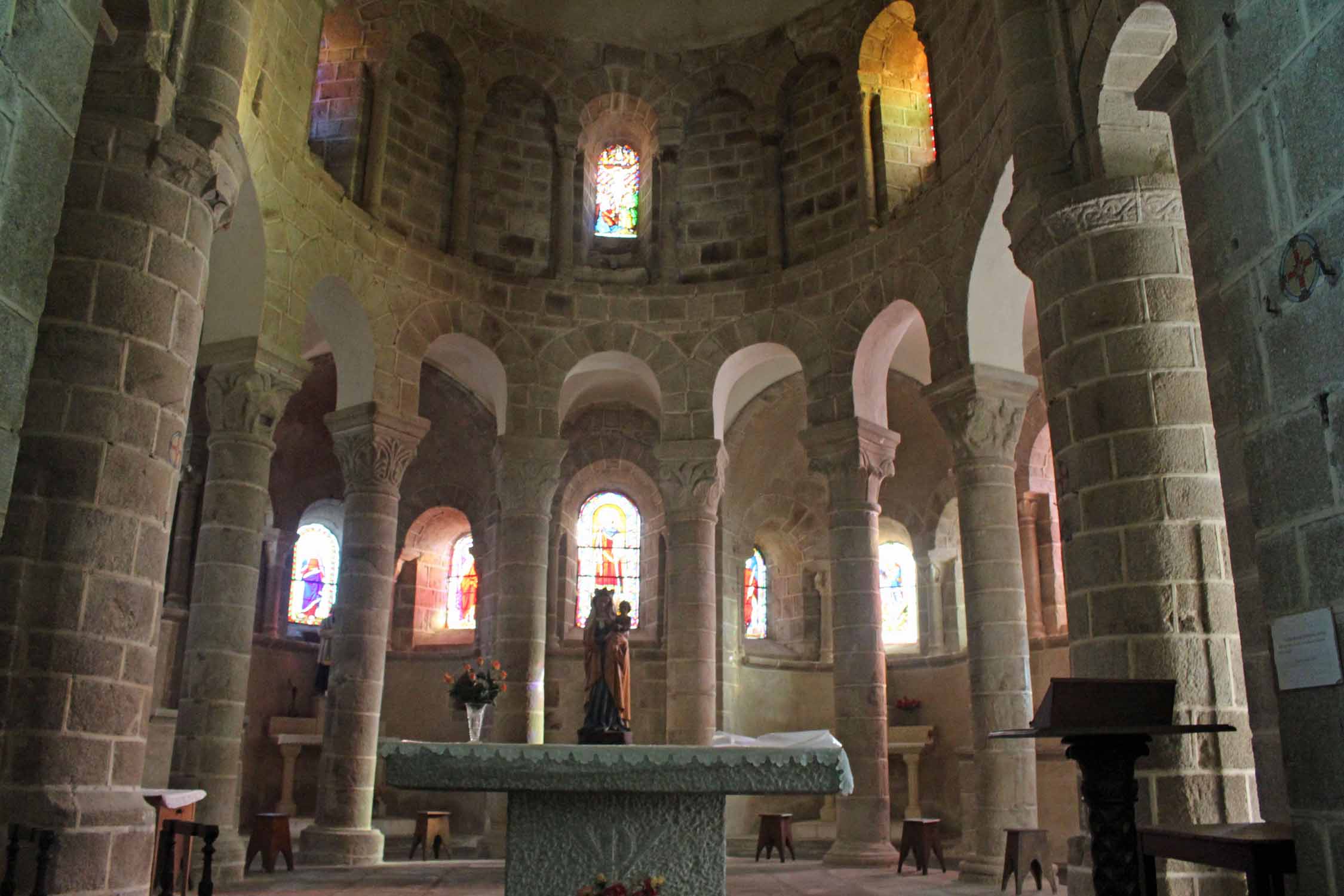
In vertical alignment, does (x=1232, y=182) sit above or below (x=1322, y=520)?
above

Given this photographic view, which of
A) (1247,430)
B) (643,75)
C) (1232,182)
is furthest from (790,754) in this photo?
(643,75)

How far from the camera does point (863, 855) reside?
12062 mm

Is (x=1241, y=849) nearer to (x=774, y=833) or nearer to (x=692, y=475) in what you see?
(x=774, y=833)

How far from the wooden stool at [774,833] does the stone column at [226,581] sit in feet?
18.7

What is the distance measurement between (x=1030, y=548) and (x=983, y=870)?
6.11m

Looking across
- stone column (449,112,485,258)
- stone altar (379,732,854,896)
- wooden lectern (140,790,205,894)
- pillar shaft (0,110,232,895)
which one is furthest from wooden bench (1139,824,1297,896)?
stone column (449,112,485,258)

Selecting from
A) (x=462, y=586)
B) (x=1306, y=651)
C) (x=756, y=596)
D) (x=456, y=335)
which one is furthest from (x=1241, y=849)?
(x=462, y=586)

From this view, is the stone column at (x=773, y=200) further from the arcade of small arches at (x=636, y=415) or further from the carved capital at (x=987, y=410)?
the carved capital at (x=987, y=410)

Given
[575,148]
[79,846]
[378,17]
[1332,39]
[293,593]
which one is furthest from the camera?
[293,593]

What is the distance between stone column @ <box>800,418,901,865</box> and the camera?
1219 centimetres

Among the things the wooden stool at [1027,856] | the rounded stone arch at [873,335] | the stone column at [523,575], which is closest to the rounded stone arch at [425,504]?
the stone column at [523,575]

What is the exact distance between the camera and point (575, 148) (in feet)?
50.0

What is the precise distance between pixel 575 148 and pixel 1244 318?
39.1ft

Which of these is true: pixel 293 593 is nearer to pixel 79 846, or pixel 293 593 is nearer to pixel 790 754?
pixel 79 846
